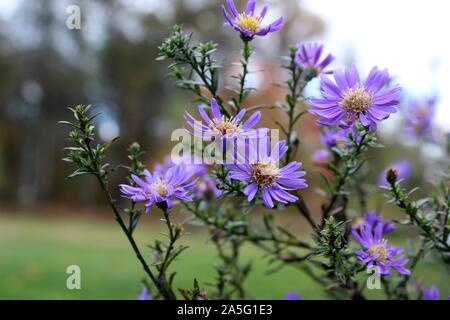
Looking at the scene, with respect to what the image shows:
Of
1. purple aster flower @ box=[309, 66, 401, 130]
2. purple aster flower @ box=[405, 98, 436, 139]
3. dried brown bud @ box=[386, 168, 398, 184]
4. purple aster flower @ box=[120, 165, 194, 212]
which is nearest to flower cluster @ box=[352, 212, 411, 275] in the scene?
dried brown bud @ box=[386, 168, 398, 184]

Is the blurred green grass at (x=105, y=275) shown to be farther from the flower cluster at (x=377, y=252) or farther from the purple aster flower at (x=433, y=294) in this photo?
the flower cluster at (x=377, y=252)

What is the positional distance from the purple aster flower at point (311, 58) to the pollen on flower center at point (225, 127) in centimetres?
39

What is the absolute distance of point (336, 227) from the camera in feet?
2.94

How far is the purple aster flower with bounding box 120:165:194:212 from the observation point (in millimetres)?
926

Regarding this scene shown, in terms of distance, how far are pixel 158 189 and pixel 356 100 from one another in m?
0.38

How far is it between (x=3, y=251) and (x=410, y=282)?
4.59 meters

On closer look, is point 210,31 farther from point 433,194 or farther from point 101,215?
point 433,194

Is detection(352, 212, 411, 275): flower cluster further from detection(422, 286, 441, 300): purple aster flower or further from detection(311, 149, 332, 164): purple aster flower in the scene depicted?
detection(311, 149, 332, 164): purple aster flower

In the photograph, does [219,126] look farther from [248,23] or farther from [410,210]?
[410,210]

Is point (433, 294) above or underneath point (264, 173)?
underneath

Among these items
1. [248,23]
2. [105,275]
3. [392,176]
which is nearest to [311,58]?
[248,23]

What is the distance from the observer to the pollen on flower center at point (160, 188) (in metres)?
0.95

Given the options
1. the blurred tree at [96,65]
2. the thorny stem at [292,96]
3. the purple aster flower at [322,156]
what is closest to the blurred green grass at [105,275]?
the purple aster flower at [322,156]

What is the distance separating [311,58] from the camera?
1250 mm
